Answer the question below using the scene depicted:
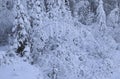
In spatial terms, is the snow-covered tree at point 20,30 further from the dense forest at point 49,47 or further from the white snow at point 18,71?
the white snow at point 18,71

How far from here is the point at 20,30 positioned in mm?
7852

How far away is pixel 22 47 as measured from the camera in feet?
26.0

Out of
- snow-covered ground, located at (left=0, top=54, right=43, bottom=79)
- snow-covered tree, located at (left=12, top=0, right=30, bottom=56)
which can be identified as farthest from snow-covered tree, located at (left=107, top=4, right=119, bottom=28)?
snow-covered ground, located at (left=0, top=54, right=43, bottom=79)

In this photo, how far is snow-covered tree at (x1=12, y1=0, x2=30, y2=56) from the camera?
7750mm

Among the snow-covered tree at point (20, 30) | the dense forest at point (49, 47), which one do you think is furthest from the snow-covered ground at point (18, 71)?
the snow-covered tree at point (20, 30)

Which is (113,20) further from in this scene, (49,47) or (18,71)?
(18,71)

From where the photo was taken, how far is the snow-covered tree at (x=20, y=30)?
7.75 m

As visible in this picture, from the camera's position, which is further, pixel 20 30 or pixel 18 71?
pixel 20 30

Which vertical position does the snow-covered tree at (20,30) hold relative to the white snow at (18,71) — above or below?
above

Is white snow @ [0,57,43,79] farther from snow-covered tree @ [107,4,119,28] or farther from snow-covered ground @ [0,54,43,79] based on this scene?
snow-covered tree @ [107,4,119,28]

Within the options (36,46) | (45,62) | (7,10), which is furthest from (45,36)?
(7,10)

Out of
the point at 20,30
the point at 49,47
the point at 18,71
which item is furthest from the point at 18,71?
the point at 49,47

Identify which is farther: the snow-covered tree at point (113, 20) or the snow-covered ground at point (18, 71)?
the snow-covered tree at point (113, 20)

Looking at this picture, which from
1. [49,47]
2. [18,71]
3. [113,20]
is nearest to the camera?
[18,71]
